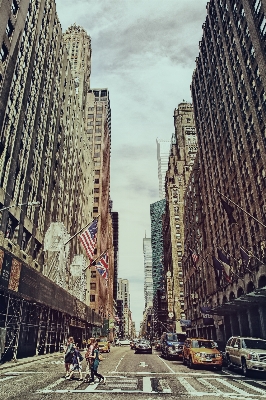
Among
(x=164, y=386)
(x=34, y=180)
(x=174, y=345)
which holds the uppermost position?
(x=34, y=180)

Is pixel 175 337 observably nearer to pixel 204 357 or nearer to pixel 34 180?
pixel 204 357

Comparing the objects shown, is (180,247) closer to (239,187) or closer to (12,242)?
(239,187)

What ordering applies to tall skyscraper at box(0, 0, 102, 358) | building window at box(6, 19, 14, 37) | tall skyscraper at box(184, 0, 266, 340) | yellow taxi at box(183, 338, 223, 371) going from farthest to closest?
tall skyscraper at box(184, 0, 266, 340) < building window at box(6, 19, 14, 37) < tall skyscraper at box(0, 0, 102, 358) < yellow taxi at box(183, 338, 223, 371)

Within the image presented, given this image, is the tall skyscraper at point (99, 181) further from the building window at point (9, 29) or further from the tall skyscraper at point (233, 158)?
the building window at point (9, 29)

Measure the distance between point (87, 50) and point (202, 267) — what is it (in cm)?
8414

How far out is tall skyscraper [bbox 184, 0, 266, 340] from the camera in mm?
38000

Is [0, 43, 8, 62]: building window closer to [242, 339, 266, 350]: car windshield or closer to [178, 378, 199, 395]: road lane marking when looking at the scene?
[178, 378, 199, 395]: road lane marking

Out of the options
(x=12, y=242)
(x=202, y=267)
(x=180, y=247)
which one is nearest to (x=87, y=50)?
(x=180, y=247)

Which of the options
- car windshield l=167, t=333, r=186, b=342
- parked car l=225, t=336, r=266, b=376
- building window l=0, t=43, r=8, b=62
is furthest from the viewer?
car windshield l=167, t=333, r=186, b=342

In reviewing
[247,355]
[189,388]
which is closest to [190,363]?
[247,355]

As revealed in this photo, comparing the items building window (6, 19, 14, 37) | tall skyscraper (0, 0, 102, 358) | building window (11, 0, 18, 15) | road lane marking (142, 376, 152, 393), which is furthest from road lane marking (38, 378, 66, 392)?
building window (11, 0, 18, 15)

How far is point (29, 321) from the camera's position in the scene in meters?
31.0

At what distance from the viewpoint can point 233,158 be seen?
47.4 meters

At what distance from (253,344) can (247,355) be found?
2.19m
